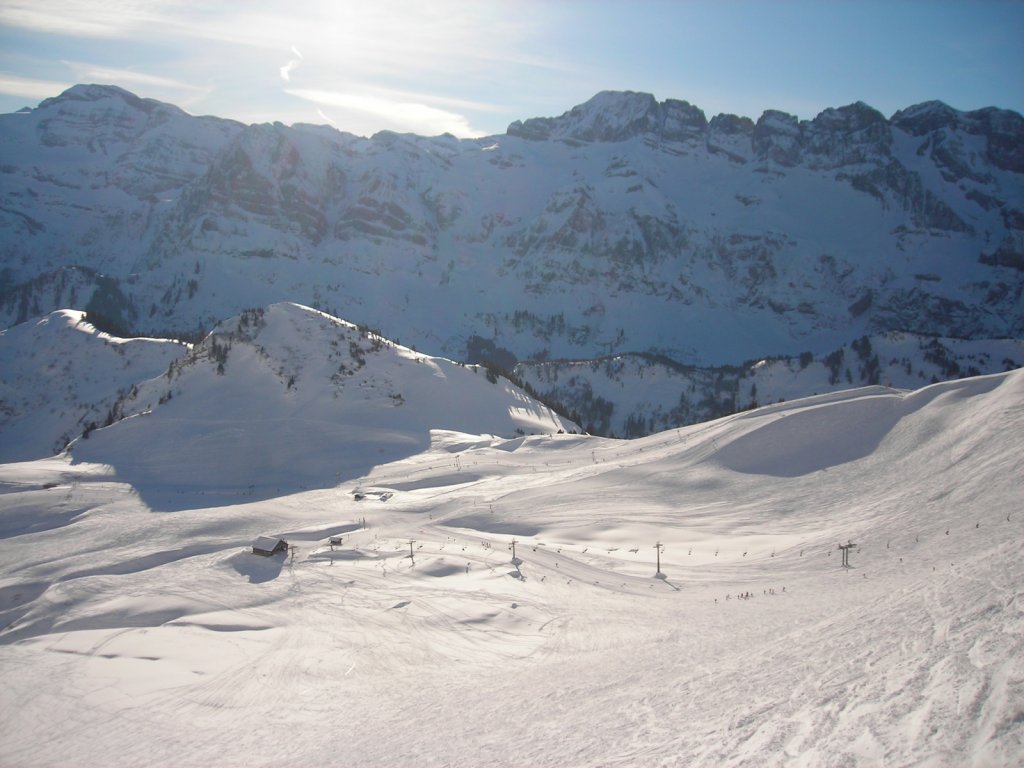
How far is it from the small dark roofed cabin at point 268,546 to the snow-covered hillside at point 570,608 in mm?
363

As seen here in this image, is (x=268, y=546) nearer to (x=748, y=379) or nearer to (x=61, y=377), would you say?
(x=61, y=377)

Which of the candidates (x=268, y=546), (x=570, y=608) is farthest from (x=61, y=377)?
(x=570, y=608)

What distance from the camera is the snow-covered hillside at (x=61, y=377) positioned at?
342 feet

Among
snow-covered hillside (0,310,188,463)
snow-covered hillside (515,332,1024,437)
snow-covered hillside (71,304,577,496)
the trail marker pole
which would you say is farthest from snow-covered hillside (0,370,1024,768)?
snow-covered hillside (515,332,1024,437)

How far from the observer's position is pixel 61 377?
115 m

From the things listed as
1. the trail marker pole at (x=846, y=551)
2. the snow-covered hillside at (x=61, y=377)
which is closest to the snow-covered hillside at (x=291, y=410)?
the snow-covered hillside at (x=61, y=377)

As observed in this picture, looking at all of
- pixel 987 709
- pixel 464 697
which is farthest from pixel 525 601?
pixel 987 709

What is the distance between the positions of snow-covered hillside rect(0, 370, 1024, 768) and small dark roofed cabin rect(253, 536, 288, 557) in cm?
36

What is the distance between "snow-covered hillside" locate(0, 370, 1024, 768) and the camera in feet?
46.3

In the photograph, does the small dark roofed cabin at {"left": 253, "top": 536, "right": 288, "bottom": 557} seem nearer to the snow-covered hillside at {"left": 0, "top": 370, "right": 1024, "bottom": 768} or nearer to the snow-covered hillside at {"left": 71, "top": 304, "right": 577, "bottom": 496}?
the snow-covered hillside at {"left": 0, "top": 370, "right": 1024, "bottom": 768}

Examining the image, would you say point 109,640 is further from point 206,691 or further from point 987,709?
point 987,709

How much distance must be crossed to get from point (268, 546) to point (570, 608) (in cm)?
1688

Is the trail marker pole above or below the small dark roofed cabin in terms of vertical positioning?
above

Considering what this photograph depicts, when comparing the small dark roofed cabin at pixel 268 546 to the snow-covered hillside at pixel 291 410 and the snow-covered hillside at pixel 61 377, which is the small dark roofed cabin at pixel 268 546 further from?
the snow-covered hillside at pixel 61 377
